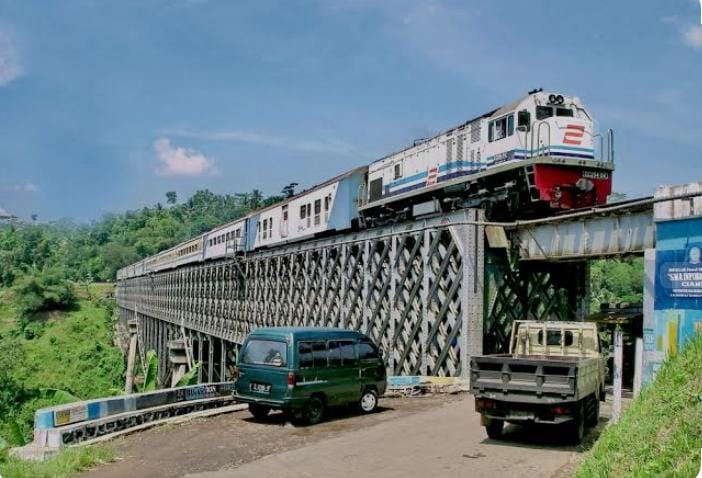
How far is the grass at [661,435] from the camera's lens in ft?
20.0

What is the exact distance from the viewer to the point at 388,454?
9.61m

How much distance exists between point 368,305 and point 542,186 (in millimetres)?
7651

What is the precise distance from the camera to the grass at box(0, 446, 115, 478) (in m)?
8.31

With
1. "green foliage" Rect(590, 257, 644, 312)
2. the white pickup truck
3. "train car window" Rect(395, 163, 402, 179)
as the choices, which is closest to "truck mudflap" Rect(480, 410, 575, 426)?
the white pickup truck

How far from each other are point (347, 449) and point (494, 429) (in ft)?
7.57

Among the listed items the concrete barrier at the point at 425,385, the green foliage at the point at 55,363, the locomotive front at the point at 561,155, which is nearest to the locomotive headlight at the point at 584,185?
the locomotive front at the point at 561,155

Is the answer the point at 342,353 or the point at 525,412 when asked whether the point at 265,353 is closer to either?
the point at 342,353

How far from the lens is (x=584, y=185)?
16.8m

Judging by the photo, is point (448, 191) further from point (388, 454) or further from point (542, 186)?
point (388, 454)

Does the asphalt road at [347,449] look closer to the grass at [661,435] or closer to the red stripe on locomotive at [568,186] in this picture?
the grass at [661,435]

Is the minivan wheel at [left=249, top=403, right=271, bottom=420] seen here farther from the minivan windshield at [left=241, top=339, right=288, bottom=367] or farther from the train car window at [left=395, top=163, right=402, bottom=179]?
the train car window at [left=395, top=163, right=402, bottom=179]

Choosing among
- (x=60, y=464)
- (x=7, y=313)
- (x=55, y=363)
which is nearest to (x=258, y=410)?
(x=60, y=464)

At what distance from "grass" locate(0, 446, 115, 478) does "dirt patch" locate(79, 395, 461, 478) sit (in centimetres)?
17

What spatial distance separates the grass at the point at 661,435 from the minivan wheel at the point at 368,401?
5868 mm
